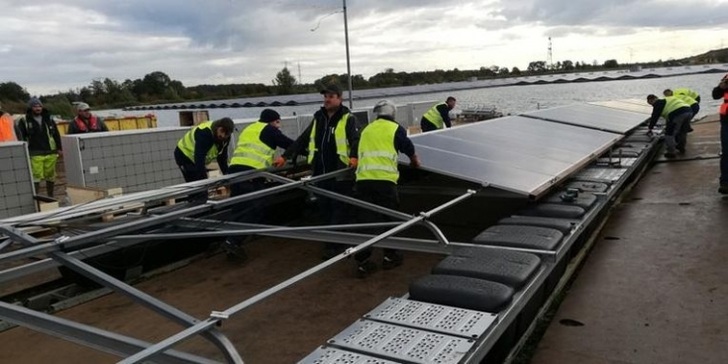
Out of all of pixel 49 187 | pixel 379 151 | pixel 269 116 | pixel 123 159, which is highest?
pixel 269 116

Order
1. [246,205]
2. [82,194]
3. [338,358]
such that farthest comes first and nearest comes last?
[82,194], [246,205], [338,358]

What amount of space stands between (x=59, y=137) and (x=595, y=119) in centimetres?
985

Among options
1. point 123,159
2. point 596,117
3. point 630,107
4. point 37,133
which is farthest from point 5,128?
point 630,107

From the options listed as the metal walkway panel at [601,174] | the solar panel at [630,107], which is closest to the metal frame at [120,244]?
the metal walkway panel at [601,174]

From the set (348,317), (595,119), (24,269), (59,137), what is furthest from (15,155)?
(595,119)

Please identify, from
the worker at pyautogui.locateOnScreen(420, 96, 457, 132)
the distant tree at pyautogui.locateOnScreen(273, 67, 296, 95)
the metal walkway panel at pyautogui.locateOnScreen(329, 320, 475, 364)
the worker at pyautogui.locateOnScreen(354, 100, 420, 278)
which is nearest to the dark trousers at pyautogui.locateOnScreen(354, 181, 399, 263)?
the worker at pyautogui.locateOnScreen(354, 100, 420, 278)

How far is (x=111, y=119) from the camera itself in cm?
1552

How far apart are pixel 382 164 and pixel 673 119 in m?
9.00

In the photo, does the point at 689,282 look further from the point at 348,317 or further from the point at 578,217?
the point at 348,317

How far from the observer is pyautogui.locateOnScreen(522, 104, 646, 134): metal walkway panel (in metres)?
10.4

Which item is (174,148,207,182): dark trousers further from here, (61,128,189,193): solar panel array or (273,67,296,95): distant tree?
(273,67,296,95): distant tree

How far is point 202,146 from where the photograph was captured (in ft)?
21.6

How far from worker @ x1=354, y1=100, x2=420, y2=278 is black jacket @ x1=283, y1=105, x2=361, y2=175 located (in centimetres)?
46

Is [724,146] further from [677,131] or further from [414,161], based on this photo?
[414,161]
